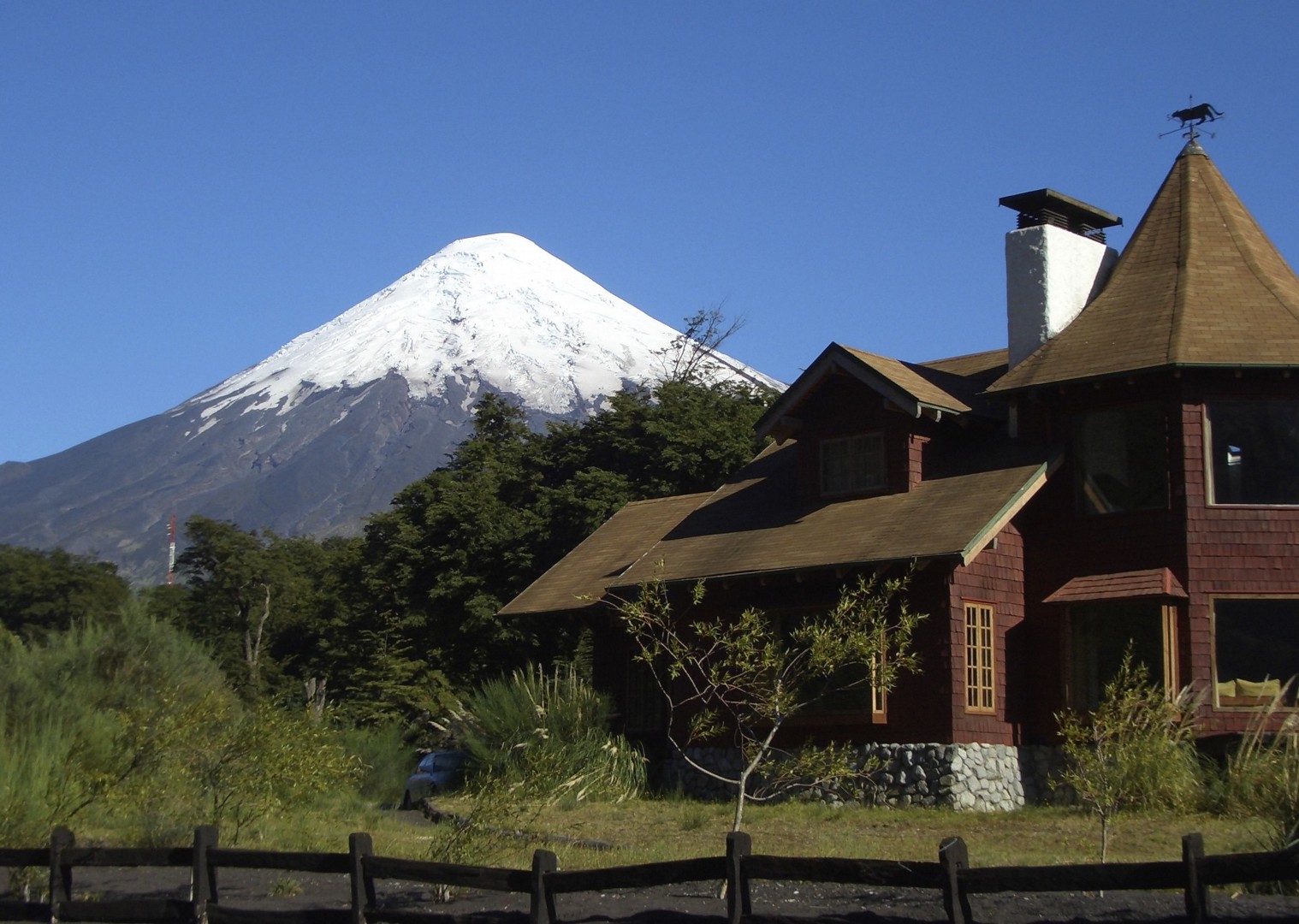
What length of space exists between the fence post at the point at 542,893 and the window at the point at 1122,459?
13.2m

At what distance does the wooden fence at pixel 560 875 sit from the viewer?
9094 mm

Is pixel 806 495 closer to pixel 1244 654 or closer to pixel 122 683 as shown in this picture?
pixel 1244 654

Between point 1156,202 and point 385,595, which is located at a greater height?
point 1156,202

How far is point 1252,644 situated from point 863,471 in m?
6.38

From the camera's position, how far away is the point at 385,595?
146ft

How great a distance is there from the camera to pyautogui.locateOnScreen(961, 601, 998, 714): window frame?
21312mm

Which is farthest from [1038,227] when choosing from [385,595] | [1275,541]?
[385,595]

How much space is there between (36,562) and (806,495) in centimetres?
4822

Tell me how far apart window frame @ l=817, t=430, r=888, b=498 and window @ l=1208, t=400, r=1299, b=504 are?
16.5 ft

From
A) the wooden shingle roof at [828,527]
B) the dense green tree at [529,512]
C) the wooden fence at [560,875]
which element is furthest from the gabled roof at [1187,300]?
the dense green tree at [529,512]

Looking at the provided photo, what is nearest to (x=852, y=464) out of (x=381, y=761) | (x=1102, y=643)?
(x=1102, y=643)

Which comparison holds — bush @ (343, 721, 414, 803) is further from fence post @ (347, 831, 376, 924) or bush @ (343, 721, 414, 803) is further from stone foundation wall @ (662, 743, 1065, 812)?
fence post @ (347, 831, 376, 924)

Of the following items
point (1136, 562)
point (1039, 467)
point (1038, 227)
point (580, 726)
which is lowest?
point (580, 726)

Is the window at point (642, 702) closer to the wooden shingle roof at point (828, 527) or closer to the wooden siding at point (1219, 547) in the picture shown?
the wooden shingle roof at point (828, 527)
